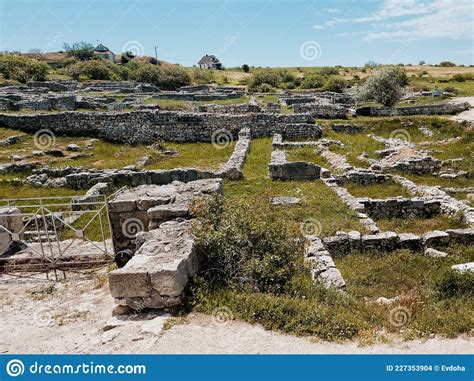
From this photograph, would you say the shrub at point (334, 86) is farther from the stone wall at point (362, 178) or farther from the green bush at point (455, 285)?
the green bush at point (455, 285)

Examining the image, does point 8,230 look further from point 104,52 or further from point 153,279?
point 104,52

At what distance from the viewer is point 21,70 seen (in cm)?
4862

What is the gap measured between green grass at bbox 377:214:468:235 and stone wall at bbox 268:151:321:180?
175 inches

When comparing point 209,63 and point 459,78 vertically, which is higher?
point 209,63

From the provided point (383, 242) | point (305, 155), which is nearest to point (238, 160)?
point (305, 155)

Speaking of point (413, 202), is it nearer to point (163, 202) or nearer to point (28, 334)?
point (163, 202)

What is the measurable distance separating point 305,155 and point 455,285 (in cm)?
1327

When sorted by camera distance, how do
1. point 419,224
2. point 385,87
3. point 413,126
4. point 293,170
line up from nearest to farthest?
1. point 419,224
2. point 293,170
3. point 413,126
4. point 385,87

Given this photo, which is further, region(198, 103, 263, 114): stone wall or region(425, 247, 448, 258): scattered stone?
region(198, 103, 263, 114): stone wall

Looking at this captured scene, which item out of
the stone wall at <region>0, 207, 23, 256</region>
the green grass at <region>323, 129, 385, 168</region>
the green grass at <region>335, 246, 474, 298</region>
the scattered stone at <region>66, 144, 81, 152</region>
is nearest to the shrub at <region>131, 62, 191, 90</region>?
the scattered stone at <region>66, 144, 81, 152</region>

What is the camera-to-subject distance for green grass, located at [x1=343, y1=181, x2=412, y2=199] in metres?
14.3

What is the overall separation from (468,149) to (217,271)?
57.7ft

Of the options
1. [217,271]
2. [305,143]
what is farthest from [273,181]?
[217,271]

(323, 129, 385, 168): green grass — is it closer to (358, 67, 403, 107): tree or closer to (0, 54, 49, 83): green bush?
(358, 67, 403, 107): tree
